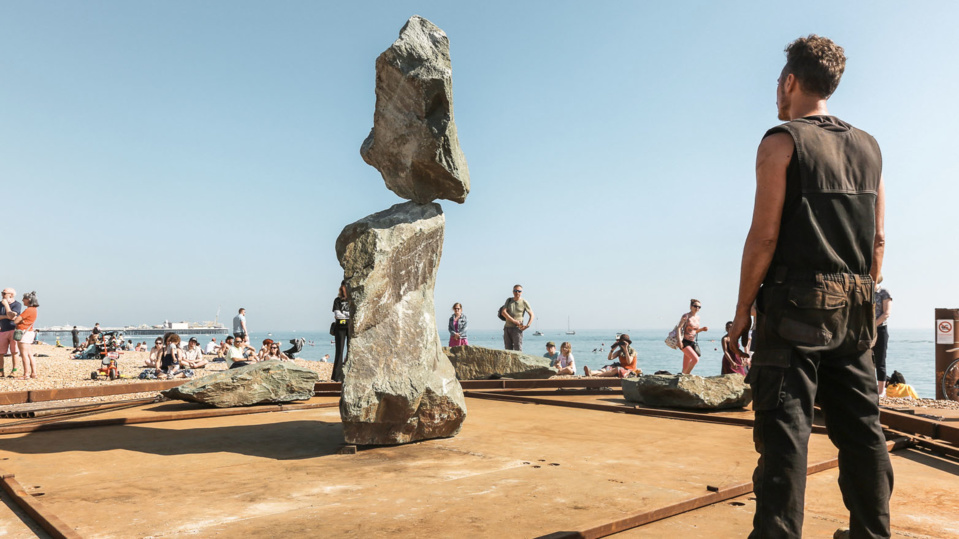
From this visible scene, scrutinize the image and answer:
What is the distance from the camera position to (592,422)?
5.88m

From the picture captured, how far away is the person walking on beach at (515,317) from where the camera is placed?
40.6 feet

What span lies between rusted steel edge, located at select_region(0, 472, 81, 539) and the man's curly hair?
3.22 meters

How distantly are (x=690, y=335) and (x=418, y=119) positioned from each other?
24.9ft

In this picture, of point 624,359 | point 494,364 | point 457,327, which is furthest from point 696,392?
point 457,327

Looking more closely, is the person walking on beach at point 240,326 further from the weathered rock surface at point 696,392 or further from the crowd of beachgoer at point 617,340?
the weathered rock surface at point 696,392

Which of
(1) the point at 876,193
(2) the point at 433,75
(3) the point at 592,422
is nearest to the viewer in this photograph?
(1) the point at 876,193

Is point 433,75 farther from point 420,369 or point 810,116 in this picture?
point 810,116

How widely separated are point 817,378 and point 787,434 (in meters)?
0.30

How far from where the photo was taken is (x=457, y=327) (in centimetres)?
1316

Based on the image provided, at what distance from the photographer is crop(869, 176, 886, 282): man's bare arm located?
2.58 meters

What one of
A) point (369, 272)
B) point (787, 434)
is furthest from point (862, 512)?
→ point (369, 272)

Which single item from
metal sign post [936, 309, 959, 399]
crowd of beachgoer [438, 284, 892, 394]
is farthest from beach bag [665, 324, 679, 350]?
metal sign post [936, 309, 959, 399]

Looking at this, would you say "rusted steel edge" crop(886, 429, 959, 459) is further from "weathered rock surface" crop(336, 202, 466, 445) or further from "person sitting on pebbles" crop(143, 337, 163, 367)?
"person sitting on pebbles" crop(143, 337, 163, 367)

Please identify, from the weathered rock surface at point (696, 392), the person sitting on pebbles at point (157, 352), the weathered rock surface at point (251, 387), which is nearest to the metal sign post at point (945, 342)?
the weathered rock surface at point (696, 392)
